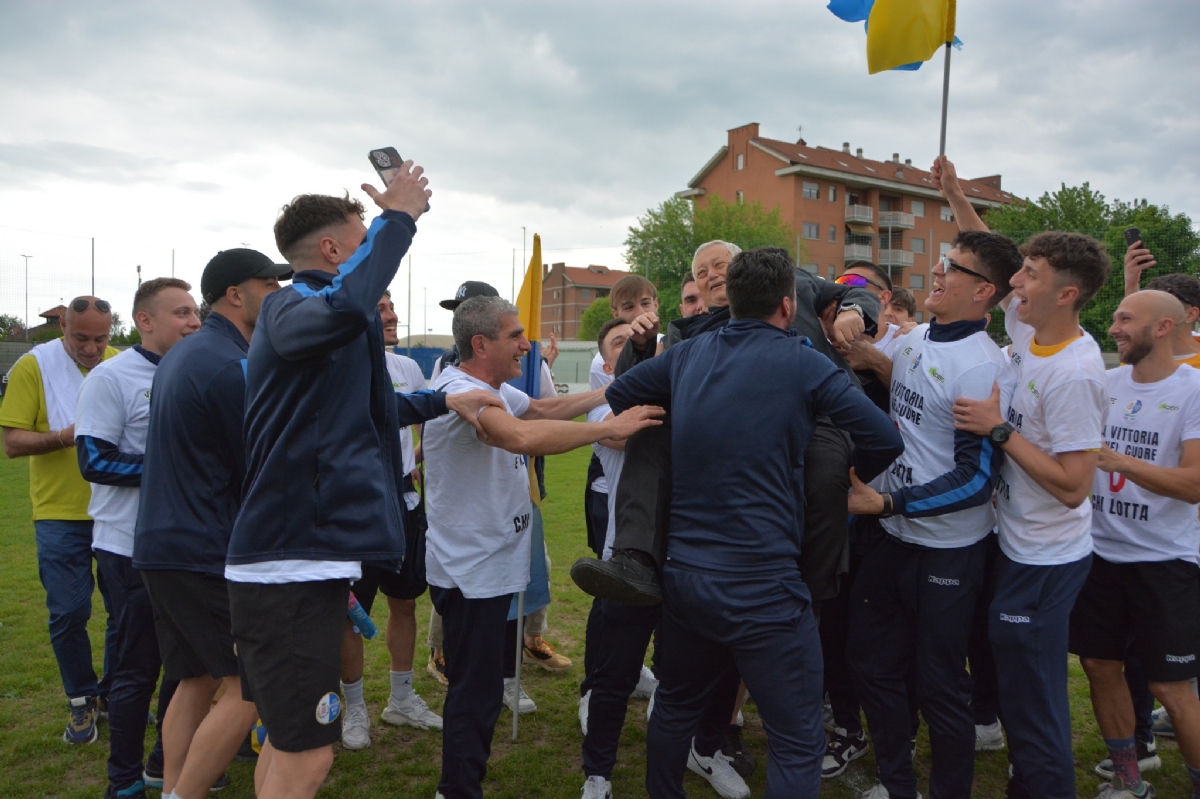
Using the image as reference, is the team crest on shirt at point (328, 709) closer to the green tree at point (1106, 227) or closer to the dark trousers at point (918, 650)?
the dark trousers at point (918, 650)

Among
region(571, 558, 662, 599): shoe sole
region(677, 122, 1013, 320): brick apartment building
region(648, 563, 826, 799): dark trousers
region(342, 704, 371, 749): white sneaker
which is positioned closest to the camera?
region(648, 563, 826, 799): dark trousers

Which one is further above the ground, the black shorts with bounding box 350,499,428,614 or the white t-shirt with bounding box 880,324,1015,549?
the white t-shirt with bounding box 880,324,1015,549

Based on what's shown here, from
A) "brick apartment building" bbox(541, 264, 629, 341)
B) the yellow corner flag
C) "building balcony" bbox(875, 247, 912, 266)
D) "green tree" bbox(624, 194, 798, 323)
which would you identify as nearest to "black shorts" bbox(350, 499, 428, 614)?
the yellow corner flag

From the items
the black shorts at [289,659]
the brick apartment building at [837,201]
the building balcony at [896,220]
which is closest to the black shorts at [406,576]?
the black shorts at [289,659]

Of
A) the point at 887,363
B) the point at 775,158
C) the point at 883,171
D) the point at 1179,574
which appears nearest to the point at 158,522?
the point at 887,363

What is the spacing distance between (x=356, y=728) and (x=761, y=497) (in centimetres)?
287

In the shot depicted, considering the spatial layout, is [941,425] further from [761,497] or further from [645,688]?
[645,688]

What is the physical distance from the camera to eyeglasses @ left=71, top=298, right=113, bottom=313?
4930 mm

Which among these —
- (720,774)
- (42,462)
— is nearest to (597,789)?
(720,774)

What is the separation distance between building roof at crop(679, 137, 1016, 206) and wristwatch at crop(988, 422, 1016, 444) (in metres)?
50.3

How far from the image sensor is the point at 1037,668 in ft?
10.6

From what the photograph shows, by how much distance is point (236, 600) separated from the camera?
2.62m

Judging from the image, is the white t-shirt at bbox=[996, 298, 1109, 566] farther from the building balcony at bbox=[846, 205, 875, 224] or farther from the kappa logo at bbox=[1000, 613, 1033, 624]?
the building balcony at bbox=[846, 205, 875, 224]

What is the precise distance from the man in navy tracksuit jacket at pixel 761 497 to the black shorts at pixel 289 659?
1269mm
